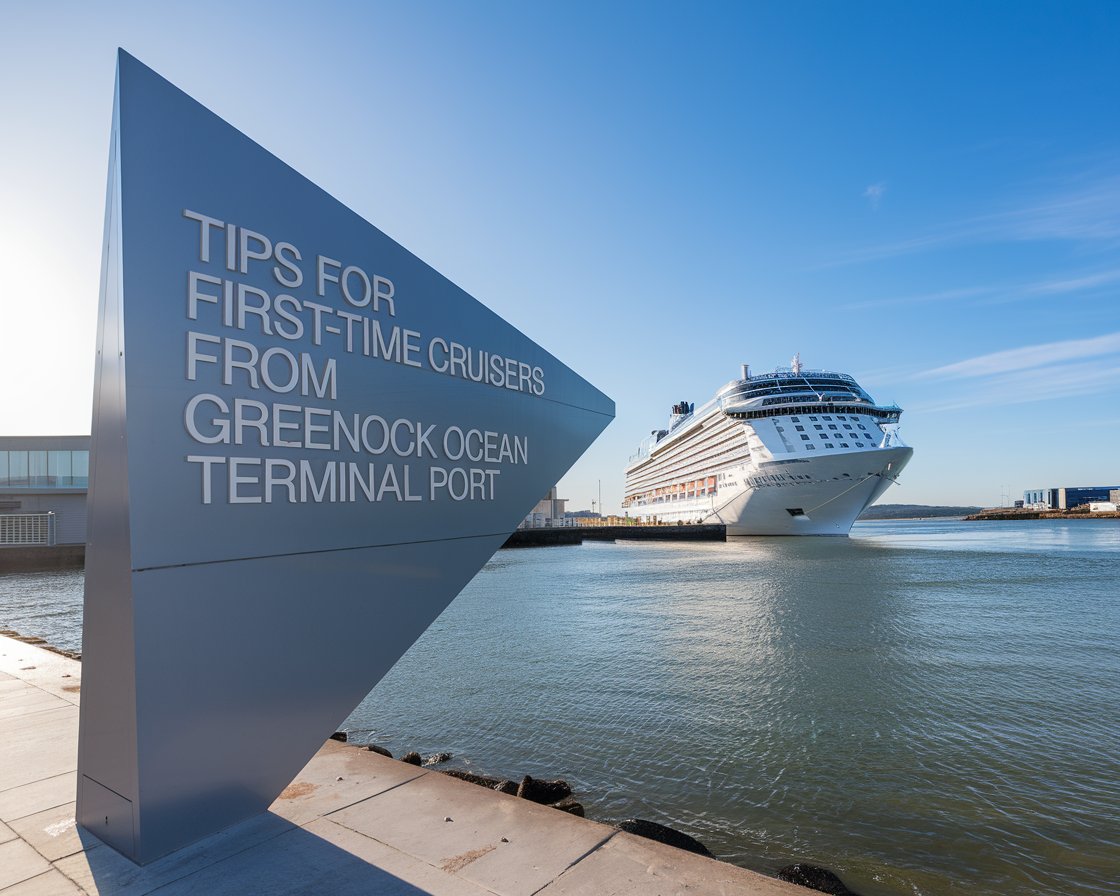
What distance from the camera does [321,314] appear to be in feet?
13.9

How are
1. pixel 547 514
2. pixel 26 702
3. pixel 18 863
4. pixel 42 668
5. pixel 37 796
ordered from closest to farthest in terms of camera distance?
pixel 18 863
pixel 37 796
pixel 26 702
pixel 42 668
pixel 547 514

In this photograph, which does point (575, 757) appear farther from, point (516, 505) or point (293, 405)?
point (293, 405)

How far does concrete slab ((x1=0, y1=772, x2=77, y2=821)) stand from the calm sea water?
362cm

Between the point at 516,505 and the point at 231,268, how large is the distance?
3.25 meters

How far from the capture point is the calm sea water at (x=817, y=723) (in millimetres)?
5160

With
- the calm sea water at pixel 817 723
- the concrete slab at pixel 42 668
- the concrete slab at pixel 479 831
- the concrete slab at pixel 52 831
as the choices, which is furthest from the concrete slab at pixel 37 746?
the calm sea water at pixel 817 723

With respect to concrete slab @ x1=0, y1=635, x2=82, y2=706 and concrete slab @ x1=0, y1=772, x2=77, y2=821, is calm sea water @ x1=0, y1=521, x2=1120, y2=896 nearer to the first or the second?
concrete slab @ x1=0, y1=635, x2=82, y2=706

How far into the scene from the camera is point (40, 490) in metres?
40.1

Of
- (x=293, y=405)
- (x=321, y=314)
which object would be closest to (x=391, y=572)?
(x=293, y=405)

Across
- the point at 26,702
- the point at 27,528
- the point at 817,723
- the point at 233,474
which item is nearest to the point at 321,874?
the point at 233,474

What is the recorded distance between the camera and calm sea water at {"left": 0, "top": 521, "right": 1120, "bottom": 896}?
516 cm

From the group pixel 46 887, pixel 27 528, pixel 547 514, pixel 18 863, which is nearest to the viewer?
pixel 46 887

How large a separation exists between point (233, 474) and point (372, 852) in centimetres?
226

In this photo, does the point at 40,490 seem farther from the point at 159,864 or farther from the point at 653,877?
the point at 653,877
